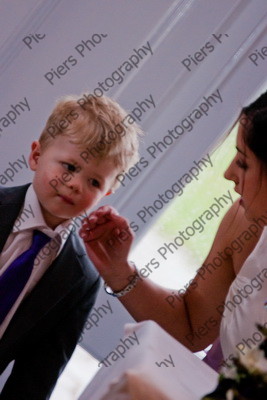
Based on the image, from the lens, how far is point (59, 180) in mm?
1207

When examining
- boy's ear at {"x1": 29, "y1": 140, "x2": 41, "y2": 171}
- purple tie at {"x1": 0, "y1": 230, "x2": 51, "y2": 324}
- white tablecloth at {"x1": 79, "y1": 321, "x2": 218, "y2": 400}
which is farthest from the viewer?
boy's ear at {"x1": 29, "y1": 140, "x2": 41, "y2": 171}

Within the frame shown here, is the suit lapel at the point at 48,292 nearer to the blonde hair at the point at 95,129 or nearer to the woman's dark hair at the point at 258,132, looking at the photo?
the blonde hair at the point at 95,129

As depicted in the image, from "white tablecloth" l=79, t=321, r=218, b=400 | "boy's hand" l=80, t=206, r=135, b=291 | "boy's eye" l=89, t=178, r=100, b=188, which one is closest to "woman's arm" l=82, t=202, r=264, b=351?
"boy's hand" l=80, t=206, r=135, b=291

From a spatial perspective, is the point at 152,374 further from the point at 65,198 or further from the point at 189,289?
the point at 189,289

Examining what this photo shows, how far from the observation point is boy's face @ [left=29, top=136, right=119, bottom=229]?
3.95ft

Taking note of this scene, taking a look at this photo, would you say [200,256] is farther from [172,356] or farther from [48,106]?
[172,356]

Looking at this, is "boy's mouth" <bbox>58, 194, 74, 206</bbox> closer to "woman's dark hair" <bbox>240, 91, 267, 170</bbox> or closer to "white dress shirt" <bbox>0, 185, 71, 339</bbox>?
"white dress shirt" <bbox>0, 185, 71, 339</bbox>

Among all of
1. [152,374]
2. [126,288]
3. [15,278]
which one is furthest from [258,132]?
[152,374]

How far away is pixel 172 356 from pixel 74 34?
106 cm

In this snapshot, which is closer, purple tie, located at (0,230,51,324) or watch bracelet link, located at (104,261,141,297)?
purple tie, located at (0,230,51,324)

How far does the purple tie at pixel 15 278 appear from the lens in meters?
1.16

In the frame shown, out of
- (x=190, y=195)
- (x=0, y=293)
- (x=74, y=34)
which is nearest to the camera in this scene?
(x=0, y=293)

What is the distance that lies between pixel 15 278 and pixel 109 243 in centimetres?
21

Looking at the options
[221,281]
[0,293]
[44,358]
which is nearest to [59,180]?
[0,293]
